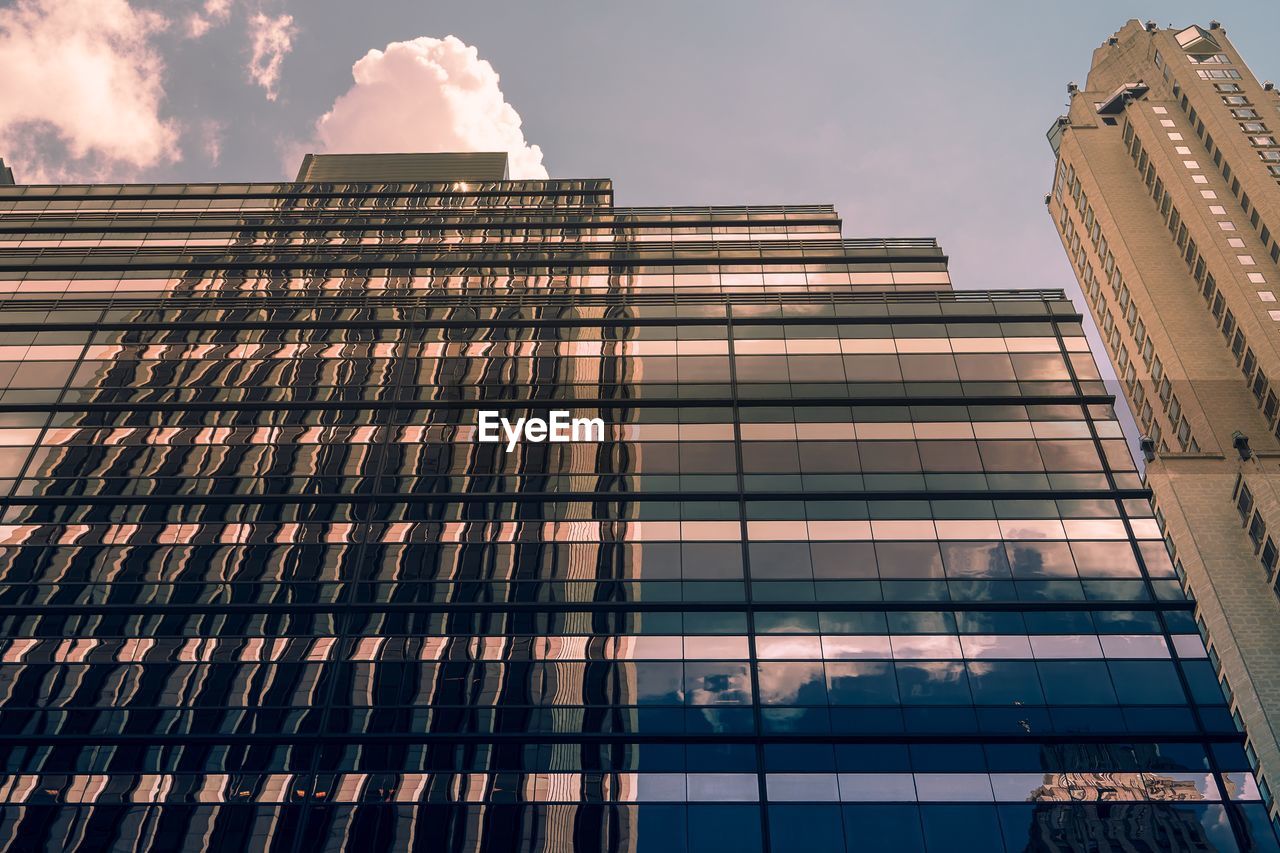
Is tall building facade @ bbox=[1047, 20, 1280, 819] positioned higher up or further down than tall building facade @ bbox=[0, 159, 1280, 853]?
higher up

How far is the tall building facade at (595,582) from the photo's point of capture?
32938mm

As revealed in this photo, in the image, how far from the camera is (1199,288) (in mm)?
77500

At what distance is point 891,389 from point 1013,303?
11.0 metres

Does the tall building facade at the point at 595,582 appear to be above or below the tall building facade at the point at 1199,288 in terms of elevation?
below

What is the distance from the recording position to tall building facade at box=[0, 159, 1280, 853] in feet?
108

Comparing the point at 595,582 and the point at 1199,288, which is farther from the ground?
the point at 1199,288

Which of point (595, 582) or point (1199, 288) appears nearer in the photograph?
point (595, 582)

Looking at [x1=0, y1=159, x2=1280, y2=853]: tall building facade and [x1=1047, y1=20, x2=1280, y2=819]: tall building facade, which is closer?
[x1=0, y1=159, x2=1280, y2=853]: tall building facade

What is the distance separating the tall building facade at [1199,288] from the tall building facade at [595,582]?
18917mm

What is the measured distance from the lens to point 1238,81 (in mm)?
87312

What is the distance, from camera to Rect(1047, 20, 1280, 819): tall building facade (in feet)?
177

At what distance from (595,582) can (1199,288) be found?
2686 inches

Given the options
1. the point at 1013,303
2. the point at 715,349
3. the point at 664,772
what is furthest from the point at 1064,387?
the point at 664,772

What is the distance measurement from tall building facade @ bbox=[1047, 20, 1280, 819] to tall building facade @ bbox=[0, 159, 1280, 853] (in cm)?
1892
